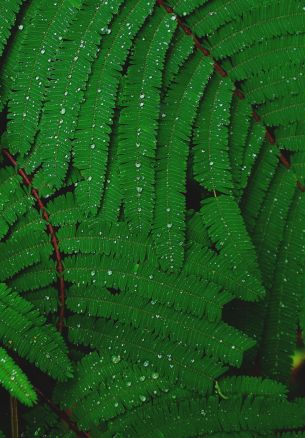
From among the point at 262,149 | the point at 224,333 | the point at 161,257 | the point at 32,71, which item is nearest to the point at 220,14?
the point at 262,149

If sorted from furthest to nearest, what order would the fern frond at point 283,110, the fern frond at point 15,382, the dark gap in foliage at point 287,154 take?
the dark gap in foliage at point 287,154 → the fern frond at point 283,110 → the fern frond at point 15,382

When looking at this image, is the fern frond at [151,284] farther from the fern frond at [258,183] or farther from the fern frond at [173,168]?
the fern frond at [258,183]

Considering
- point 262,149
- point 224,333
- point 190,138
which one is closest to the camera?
point 224,333

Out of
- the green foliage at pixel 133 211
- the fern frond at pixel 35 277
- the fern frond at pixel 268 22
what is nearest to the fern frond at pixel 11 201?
the green foliage at pixel 133 211

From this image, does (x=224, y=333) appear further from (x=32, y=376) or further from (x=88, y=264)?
(x=32, y=376)

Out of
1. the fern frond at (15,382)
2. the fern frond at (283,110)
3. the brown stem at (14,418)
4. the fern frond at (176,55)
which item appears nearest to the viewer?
the fern frond at (15,382)

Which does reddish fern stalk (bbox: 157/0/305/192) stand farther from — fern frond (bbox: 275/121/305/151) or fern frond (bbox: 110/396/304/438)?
fern frond (bbox: 110/396/304/438)

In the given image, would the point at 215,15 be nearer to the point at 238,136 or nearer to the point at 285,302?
the point at 238,136

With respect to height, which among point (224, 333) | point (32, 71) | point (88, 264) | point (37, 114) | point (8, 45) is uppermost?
point (8, 45)

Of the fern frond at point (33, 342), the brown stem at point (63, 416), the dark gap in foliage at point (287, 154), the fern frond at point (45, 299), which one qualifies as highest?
the dark gap in foliage at point (287, 154)
